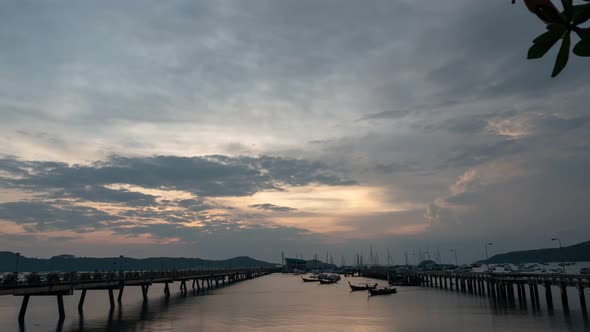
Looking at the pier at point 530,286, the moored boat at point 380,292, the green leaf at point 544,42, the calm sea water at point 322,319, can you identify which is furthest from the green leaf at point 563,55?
the moored boat at point 380,292

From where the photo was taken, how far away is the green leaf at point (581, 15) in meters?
3.18

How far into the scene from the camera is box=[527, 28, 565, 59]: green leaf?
3232mm

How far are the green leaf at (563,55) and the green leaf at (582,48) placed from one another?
129 millimetres

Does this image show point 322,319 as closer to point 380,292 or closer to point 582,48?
point 380,292

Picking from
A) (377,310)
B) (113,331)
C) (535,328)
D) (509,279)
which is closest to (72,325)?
(113,331)

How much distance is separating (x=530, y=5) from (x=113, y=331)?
57657mm

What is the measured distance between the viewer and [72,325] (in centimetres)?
5684

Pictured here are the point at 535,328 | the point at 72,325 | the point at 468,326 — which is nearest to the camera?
the point at 535,328

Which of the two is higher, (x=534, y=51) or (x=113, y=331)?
(x=534, y=51)

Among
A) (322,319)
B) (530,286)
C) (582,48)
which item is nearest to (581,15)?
(582,48)

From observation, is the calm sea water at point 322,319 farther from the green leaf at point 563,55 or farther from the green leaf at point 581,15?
the green leaf at point 581,15

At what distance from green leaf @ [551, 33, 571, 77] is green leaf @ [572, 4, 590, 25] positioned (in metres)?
0.12

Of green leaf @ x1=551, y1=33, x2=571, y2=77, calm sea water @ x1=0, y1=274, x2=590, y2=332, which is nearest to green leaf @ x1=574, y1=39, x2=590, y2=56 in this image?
green leaf @ x1=551, y1=33, x2=571, y2=77

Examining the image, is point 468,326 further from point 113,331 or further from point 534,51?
point 534,51
